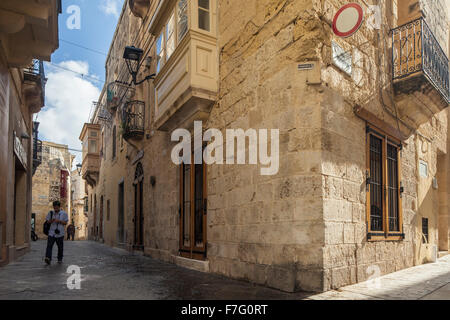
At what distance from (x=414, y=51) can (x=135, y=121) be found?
28.9 ft

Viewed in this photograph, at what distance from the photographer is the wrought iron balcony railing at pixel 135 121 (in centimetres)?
1266

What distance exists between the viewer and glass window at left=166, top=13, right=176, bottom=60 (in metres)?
8.49

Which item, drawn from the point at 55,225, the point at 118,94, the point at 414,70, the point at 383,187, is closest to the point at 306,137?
the point at 383,187

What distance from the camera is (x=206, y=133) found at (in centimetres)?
750

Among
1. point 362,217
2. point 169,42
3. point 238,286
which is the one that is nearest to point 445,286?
point 362,217

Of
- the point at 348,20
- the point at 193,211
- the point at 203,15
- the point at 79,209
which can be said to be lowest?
the point at 79,209

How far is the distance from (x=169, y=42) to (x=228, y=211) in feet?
14.6


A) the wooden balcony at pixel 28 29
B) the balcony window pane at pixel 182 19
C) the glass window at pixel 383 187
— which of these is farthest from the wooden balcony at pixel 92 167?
the glass window at pixel 383 187

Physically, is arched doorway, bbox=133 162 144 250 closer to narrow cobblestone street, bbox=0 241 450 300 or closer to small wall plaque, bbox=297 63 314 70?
narrow cobblestone street, bbox=0 241 450 300

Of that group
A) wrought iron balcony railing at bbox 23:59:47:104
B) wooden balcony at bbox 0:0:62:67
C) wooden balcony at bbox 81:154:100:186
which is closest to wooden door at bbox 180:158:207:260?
wooden balcony at bbox 0:0:62:67

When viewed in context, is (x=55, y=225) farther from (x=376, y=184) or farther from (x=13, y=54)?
(x=376, y=184)

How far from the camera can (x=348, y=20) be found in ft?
16.8

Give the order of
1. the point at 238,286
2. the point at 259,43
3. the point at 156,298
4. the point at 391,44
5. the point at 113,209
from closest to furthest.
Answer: the point at 156,298 < the point at 238,286 < the point at 259,43 < the point at 391,44 < the point at 113,209
